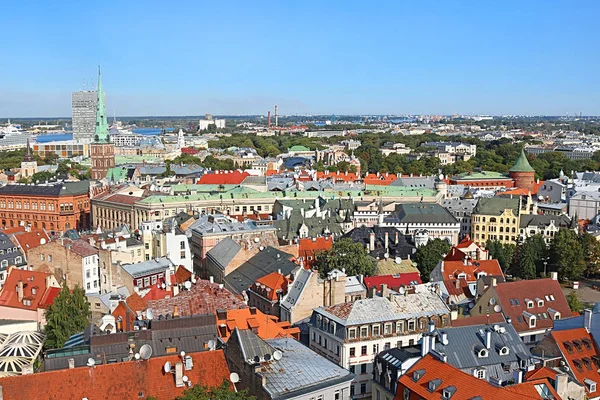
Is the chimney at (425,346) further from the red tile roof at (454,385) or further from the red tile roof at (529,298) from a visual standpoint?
the red tile roof at (529,298)

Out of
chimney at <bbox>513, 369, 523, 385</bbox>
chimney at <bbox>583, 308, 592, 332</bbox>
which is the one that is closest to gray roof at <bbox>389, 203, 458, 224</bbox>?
chimney at <bbox>583, 308, 592, 332</bbox>

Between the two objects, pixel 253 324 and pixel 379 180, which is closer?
pixel 253 324

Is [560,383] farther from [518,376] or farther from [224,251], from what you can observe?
[224,251]

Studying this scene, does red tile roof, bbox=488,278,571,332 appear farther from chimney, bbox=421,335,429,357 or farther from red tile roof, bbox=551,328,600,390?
chimney, bbox=421,335,429,357

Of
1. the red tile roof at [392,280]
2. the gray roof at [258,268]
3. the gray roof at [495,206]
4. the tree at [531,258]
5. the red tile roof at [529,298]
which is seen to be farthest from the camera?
the gray roof at [495,206]

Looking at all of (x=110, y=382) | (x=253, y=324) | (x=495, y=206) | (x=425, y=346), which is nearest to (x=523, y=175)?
(x=495, y=206)

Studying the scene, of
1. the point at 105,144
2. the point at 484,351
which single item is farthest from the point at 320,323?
the point at 105,144

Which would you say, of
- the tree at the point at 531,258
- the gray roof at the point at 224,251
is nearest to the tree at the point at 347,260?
the gray roof at the point at 224,251
